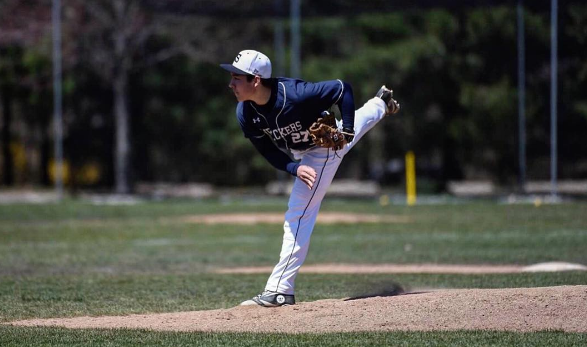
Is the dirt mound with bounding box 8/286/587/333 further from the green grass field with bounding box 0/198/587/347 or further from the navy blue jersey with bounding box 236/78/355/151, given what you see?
the navy blue jersey with bounding box 236/78/355/151

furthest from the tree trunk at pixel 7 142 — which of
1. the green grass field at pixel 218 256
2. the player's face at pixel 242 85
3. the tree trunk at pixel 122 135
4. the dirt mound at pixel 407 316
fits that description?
the dirt mound at pixel 407 316

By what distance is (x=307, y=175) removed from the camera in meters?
7.32

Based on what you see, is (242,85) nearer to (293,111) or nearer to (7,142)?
A: (293,111)

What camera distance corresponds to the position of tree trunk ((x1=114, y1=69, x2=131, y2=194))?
95.5 feet

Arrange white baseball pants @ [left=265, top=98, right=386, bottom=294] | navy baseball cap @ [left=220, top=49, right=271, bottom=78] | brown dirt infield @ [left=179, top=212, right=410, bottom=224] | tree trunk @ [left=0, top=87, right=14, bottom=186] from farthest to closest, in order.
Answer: tree trunk @ [left=0, top=87, right=14, bottom=186] → brown dirt infield @ [left=179, top=212, right=410, bottom=224] → white baseball pants @ [left=265, top=98, right=386, bottom=294] → navy baseball cap @ [left=220, top=49, right=271, bottom=78]

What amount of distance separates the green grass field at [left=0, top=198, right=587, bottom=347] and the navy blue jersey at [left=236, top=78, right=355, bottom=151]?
172cm

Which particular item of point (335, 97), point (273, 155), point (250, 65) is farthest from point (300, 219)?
point (250, 65)

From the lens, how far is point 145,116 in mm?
34031

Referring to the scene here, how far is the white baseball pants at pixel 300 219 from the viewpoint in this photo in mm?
7492

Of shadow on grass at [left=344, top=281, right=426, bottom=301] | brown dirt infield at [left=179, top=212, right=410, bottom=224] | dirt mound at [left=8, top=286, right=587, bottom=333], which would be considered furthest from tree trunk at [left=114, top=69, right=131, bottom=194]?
dirt mound at [left=8, top=286, right=587, bottom=333]

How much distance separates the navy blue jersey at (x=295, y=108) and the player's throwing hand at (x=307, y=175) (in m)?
0.25

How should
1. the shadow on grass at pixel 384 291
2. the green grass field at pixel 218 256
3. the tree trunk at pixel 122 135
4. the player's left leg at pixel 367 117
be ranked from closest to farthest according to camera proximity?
the green grass field at pixel 218 256, the player's left leg at pixel 367 117, the shadow on grass at pixel 384 291, the tree trunk at pixel 122 135

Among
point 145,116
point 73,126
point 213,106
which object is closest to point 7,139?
point 73,126

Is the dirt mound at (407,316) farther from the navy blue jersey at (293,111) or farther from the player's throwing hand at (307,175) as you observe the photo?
the navy blue jersey at (293,111)
